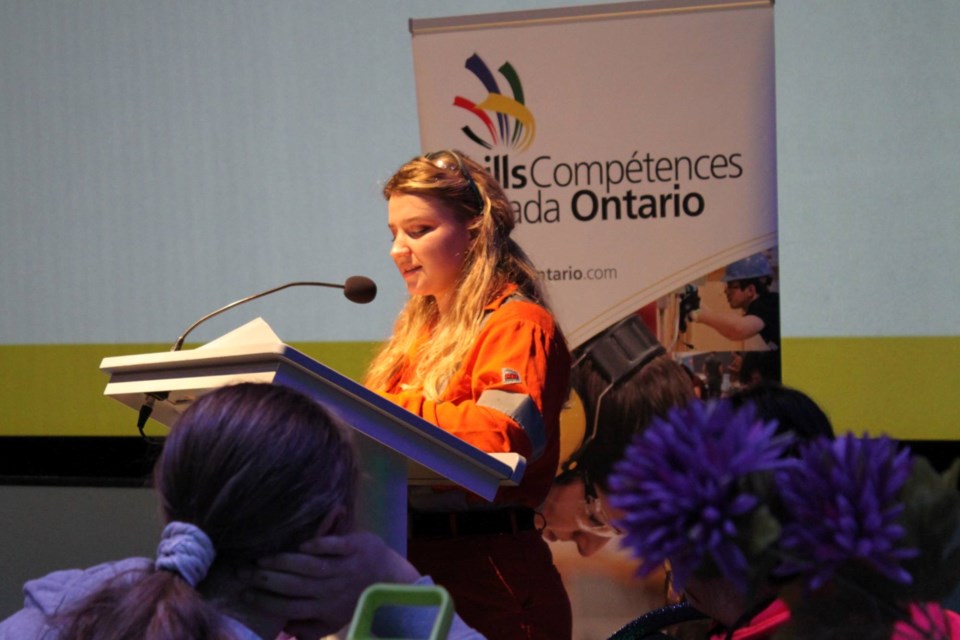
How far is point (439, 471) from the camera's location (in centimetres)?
151

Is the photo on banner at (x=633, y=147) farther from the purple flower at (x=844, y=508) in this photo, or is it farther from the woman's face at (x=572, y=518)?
the purple flower at (x=844, y=508)

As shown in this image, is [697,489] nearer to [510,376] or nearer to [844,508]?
[844,508]

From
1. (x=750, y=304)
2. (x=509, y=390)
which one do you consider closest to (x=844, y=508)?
(x=509, y=390)

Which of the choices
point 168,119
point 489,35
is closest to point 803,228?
point 489,35

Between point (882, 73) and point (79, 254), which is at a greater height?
point (882, 73)

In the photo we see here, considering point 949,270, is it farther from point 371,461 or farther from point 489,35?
point 371,461

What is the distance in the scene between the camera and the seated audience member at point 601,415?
10.9ft

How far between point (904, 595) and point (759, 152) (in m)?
2.71

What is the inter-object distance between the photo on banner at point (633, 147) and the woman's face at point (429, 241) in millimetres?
1068

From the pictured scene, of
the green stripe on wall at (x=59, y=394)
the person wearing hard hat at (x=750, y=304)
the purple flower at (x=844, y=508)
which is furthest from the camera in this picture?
the green stripe on wall at (x=59, y=394)

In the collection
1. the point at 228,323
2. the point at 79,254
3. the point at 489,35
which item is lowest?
the point at 228,323

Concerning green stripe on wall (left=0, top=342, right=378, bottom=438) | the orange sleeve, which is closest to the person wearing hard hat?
the orange sleeve

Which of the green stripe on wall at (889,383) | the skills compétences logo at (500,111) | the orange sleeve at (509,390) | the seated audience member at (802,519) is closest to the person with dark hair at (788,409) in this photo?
the orange sleeve at (509,390)

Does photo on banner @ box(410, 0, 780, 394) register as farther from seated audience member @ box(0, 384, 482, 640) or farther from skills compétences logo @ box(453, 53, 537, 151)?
seated audience member @ box(0, 384, 482, 640)
